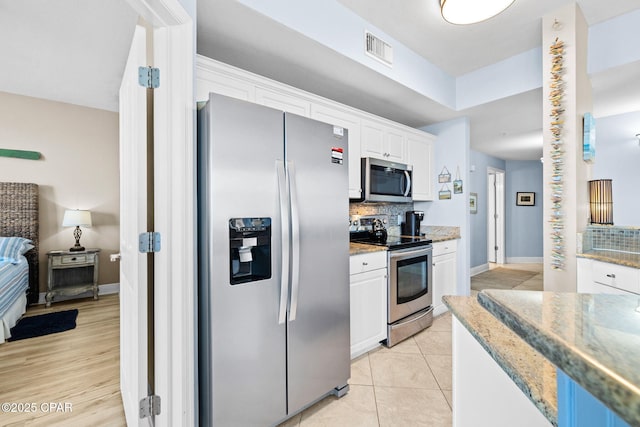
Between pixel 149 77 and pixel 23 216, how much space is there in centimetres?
354

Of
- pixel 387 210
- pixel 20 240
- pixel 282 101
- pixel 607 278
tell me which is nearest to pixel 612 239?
pixel 607 278

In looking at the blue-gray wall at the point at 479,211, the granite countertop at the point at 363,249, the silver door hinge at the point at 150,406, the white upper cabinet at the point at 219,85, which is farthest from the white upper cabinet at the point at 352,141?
the blue-gray wall at the point at 479,211

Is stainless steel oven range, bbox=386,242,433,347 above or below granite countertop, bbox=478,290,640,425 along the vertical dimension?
below

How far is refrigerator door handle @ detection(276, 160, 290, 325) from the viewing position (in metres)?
1.53

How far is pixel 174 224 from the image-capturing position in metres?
1.29

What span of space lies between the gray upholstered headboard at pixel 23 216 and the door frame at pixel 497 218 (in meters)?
7.82

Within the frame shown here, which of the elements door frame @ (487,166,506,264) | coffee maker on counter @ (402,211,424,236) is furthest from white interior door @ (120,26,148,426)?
door frame @ (487,166,506,264)

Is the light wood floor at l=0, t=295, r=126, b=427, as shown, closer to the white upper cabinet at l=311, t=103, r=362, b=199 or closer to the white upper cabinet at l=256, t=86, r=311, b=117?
the white upper cabinet at l=256, t=86, r=311, b=117

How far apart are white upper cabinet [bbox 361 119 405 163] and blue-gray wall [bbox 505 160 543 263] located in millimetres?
4683

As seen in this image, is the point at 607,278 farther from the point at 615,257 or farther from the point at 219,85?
the point at 219,85

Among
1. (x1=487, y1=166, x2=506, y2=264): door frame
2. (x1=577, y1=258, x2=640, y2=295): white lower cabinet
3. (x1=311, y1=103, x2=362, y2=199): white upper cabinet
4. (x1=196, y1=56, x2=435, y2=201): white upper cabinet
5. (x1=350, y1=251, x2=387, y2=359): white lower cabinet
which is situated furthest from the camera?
(x1=487, y1=166, x2=506, y2=264): door frame

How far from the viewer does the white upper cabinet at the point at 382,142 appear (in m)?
2.93

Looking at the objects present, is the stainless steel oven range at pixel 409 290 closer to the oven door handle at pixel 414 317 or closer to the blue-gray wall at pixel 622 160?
the oven door handle at pixel 414 317

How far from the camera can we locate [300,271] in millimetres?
1628
